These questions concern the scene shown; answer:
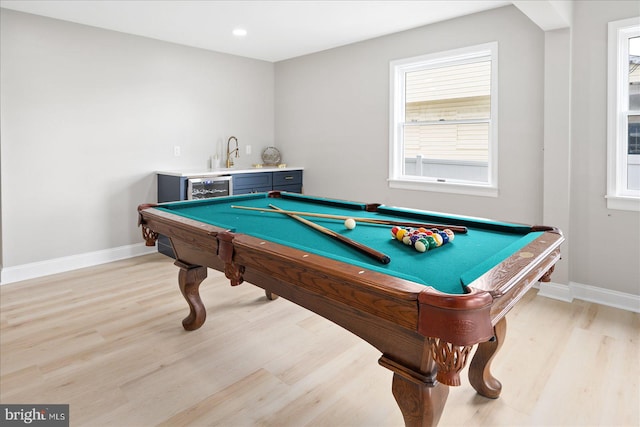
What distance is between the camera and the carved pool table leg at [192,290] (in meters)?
2.68

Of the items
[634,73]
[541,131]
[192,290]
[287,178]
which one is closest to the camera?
[192,290]

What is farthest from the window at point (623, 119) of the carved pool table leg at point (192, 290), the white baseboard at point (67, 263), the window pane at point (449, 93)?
the white baseboard at point (67, 263)

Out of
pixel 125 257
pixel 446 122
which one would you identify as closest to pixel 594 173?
pixel 446 122

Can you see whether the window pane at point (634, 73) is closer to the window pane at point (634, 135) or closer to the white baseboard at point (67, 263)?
the window pane at point (634, 135)

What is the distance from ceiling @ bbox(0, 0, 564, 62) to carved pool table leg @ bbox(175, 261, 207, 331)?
7.52ft

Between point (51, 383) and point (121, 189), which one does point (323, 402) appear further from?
point (121, 189)

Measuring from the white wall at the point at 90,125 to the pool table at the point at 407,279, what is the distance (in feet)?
7.48

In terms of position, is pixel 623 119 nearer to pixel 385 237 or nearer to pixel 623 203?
pixel 623 203

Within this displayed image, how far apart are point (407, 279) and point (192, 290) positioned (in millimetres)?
1858

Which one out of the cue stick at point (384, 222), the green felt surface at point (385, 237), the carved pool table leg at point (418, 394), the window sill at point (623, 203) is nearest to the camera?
the carved pool table leg at point (418, 394)

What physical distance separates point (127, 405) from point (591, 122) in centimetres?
369

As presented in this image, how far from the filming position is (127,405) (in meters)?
1.97

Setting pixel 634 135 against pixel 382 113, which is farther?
pixel 382 113

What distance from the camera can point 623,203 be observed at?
10.2 feet
